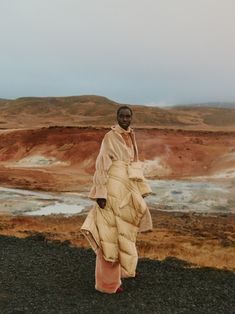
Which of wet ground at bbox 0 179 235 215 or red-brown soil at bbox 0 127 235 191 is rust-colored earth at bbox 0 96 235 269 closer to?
red-brown soil at bbox 0 127 235 191

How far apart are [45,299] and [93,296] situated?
2.51 ft

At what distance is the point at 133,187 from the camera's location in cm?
945

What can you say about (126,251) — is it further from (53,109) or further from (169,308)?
(53,109)

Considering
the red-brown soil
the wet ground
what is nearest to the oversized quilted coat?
the wet ground

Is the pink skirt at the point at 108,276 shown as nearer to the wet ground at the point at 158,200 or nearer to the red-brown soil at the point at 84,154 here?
the wet ground at the point at 158,200

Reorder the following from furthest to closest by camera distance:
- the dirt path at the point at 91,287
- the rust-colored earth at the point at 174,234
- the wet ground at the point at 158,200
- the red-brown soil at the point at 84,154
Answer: the red-brown soil at the point at 84,154 → the wet ground at the point at 158,200 → the rust-colored earth at the point at 174,234 → the dirt path at the point at 91,287

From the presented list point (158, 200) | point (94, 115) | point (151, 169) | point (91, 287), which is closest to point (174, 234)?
point (158, 200)

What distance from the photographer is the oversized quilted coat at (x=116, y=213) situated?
368 inches

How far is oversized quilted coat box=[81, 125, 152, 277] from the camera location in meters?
9.35

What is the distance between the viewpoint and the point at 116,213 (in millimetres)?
9375

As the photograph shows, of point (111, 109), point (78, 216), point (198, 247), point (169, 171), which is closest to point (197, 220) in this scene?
point (78, 216)

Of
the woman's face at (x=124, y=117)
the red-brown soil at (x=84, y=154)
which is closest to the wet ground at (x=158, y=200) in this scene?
the red-brown soil at (x=84, y=154)

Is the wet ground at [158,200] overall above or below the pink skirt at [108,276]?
below

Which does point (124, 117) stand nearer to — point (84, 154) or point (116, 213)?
point (116, 213)
